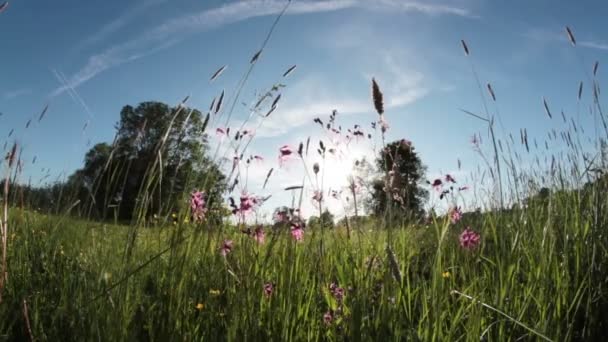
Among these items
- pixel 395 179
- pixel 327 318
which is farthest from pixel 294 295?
pixel 395 179

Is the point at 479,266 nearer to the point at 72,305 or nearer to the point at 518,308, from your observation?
the point at 518,308

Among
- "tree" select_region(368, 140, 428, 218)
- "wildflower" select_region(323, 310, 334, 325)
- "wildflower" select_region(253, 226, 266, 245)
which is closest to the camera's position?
"tree" select_region(368, 140, 428, 218)

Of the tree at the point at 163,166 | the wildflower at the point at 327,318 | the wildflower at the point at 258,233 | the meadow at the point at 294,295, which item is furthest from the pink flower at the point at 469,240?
the tree at the point at 163,166

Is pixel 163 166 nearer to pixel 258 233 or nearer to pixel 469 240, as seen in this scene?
pixel 258 233

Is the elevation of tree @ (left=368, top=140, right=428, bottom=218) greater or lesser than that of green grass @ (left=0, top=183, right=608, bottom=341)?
greater

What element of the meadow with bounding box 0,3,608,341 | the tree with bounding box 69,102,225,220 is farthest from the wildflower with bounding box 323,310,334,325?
the tree with bounding box 69,102,225,220

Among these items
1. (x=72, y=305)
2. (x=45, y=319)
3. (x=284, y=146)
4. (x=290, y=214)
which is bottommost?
(x=45, y=319)

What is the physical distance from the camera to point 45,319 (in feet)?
7.59

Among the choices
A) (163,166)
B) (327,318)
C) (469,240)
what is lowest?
(327,318)

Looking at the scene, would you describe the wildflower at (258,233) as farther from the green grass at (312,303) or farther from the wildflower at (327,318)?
the wildflower at (327,318)

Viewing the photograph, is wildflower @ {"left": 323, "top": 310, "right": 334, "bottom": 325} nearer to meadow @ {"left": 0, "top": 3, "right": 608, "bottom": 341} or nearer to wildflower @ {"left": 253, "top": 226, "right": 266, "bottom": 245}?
meadow @ {"left": 0, "top": 3, "right": 608, "bottom": 341}

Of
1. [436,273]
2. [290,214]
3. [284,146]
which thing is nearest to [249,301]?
[290,214]

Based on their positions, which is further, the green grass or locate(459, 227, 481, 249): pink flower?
locate(459, 227, 481, 249): pink flower

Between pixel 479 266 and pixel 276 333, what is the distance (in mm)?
1605
